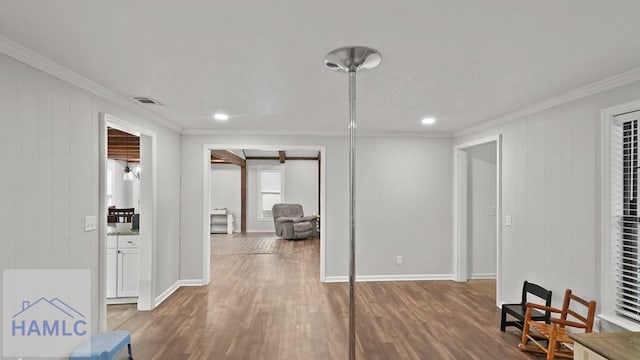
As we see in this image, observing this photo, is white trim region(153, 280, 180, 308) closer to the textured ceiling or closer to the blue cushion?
the blue cushion

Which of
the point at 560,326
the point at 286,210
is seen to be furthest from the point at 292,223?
the point at 560,326

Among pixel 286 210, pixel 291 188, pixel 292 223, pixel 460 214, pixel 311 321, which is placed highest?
pixel 291 188

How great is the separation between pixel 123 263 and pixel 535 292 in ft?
14.8

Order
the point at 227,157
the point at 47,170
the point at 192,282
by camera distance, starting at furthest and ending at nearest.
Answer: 1. the point at 227,157
2. the point at 192,282
3. the point at 47,170

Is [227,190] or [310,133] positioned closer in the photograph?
[310,133]

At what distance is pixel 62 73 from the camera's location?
92.7 inches

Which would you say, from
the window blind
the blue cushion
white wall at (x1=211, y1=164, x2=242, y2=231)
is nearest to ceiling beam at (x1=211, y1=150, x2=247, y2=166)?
white wall at (x1=211, y1=164, x2=242, y2=231)

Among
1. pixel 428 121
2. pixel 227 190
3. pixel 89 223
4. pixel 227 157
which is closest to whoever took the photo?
pixel 89 223

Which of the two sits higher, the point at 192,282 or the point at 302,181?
the point at 302,181

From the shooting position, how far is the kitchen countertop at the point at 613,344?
64.7 inches

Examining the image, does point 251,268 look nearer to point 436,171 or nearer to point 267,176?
point 436,171

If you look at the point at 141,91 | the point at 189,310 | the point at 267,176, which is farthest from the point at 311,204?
the point at 141,91

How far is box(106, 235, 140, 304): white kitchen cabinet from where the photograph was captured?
154 inches

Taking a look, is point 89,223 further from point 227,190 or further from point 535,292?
point 227,190
